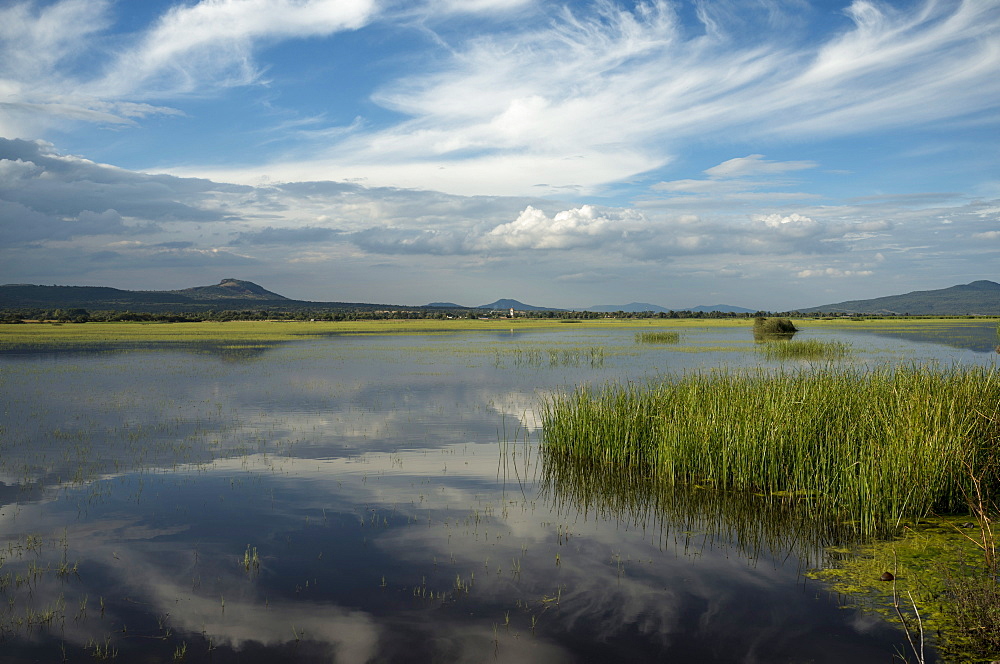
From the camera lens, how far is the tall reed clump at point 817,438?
9430 mm

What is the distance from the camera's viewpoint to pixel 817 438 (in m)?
11.3

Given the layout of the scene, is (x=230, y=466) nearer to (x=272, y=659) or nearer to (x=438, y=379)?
(x=272, y=659)

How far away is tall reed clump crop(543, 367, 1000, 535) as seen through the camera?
30.9ft

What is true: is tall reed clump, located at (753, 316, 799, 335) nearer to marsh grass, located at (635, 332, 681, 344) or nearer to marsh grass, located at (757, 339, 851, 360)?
marsh grass, located at (635, 332, 681, 344)

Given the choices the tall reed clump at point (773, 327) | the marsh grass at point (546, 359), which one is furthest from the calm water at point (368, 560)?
the tall reed clump at point (773, 327)

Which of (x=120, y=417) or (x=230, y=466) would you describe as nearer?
(x=230, y=466)

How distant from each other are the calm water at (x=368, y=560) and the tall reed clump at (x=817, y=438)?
1.35 m

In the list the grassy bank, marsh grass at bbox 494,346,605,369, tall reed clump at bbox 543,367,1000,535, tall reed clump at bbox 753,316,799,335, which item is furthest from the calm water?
tall reed clump at bbox 753,316,799,335

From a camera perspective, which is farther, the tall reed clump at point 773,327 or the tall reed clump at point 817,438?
the tall reed clump at point 773,327

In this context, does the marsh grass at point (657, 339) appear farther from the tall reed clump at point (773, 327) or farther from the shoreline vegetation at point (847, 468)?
the shoreline vegetation at point (847, 468)

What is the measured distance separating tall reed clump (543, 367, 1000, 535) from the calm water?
135 centimetres

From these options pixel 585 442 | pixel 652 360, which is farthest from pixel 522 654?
pixel 652 360

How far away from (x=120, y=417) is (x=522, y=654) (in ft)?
57.0

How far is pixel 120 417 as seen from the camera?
766 inches
